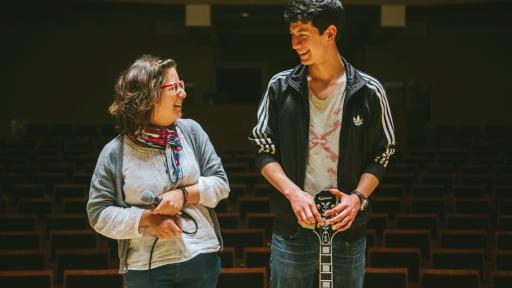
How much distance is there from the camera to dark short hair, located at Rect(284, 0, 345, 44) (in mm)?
1956

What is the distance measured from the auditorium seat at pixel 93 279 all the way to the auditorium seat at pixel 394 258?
200 cm

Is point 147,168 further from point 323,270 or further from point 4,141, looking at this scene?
point 4,141

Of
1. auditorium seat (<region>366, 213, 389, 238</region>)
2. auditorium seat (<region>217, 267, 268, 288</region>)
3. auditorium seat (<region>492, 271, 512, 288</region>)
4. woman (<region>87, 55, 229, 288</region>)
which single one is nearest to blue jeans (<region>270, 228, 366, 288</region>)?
woman (<region>87, 55, 229, 288</region>)

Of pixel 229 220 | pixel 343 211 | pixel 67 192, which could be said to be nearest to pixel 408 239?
pixel 229 220

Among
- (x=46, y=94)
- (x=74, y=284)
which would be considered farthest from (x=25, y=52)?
(x=74, y=284)

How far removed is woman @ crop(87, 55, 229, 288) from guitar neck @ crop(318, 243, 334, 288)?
0.34 meters

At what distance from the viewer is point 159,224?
188 cm

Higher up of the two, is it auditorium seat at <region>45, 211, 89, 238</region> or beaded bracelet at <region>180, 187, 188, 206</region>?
beaded bracelet at <region>180, 187, 188, 206</region>

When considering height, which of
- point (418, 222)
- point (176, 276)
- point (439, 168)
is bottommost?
point (418, 222)

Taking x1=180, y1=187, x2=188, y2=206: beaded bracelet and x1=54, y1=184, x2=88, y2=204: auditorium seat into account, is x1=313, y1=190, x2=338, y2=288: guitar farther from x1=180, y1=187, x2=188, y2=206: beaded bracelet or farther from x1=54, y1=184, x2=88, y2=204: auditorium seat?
x1=54, y1=184, x2=88, y2=204: auditorium seat

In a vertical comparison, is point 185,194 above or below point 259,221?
above

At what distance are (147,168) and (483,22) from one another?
16059 millimetres

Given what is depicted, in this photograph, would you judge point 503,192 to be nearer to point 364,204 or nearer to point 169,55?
point 364,204

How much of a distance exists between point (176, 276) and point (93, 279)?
2.40 meters
